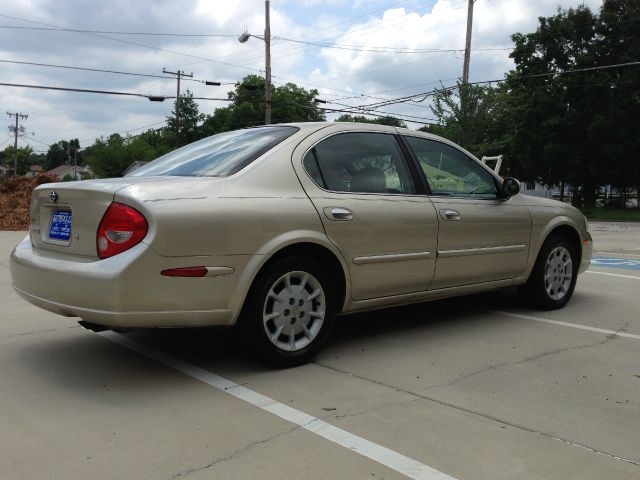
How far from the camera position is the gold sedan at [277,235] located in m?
3.38

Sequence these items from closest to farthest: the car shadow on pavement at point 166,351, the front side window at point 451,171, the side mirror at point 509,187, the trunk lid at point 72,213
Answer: the trunk lid at point 72,213
the car shadow on pavement at point 166,351
the front side window at point 451,171
the side mirror at point 509,187

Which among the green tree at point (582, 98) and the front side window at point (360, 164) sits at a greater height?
the green tree at point (582, 98)

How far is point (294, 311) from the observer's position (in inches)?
153

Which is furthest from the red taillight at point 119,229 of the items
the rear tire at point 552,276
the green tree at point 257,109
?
the green tree at point 257,109

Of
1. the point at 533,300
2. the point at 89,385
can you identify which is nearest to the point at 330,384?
the point at 89,385

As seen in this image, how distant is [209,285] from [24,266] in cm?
133

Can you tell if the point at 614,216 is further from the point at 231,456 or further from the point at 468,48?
the point at 231,456

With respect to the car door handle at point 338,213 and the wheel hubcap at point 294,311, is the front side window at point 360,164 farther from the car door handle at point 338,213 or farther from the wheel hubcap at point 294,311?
the wheel hubcap at point 294,311

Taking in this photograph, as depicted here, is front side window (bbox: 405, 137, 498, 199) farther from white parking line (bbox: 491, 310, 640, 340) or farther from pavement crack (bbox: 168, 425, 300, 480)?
pavement crack (bbox: 168, 425, 300, 480)

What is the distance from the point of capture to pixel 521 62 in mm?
38188

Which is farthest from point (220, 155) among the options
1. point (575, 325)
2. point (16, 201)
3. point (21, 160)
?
point (21, 160)

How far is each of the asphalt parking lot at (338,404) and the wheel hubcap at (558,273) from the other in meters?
0.54

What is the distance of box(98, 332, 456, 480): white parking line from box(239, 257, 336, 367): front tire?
1.09 feet

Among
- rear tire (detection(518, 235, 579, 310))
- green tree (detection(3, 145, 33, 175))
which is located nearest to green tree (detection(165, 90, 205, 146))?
green tree (detection(3, 145, 33, 175))
